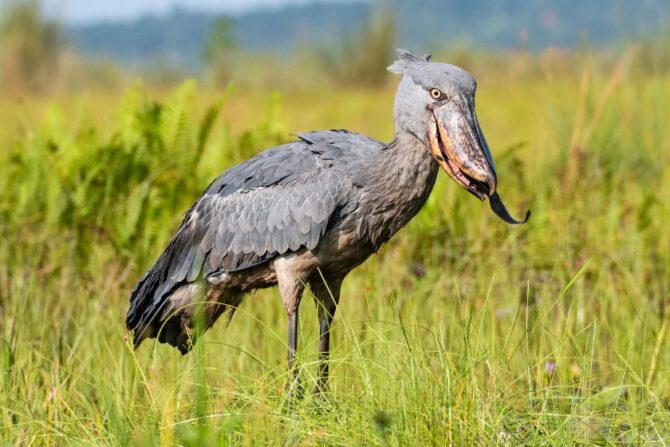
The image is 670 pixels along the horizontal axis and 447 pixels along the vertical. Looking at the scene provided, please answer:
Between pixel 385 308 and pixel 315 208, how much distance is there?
83cm

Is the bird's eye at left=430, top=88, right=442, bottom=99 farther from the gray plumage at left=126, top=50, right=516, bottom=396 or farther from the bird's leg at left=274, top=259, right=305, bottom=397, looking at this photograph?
the bird's leg at left=274, top=259, right=305, bottom=397

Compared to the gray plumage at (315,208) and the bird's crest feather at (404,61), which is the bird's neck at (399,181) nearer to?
the gray plumage at (315,208)

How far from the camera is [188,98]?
6.53 meters

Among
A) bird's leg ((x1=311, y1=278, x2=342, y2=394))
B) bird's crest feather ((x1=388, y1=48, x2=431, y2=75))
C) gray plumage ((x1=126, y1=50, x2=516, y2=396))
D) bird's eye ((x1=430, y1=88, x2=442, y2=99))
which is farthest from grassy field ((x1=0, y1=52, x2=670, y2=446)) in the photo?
bird's crest feather ((x1=388, y1=48, x2=431, y2=75))

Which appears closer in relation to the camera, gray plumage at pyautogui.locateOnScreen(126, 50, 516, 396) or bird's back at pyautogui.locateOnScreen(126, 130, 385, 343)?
gray plumage at pyautogui.locateOnScreen(126, 50, 516, 396)

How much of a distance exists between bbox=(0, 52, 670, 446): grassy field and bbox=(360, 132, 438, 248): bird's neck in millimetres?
273

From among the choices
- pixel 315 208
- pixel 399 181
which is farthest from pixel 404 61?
pixel 315 208

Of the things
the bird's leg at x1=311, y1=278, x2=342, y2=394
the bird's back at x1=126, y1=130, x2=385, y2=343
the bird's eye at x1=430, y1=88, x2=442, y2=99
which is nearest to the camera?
the bird's eye at x1=430, y1=88, x2=442, y2=99

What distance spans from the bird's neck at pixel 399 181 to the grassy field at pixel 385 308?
273 millimetres

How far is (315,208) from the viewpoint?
366cm

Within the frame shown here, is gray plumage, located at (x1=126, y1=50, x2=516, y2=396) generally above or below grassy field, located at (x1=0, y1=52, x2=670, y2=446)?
above

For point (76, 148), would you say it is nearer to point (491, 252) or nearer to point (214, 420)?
point (491, 252)

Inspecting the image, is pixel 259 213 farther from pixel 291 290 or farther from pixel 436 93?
pixel 436 93

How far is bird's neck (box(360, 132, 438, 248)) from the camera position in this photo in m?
3.58
